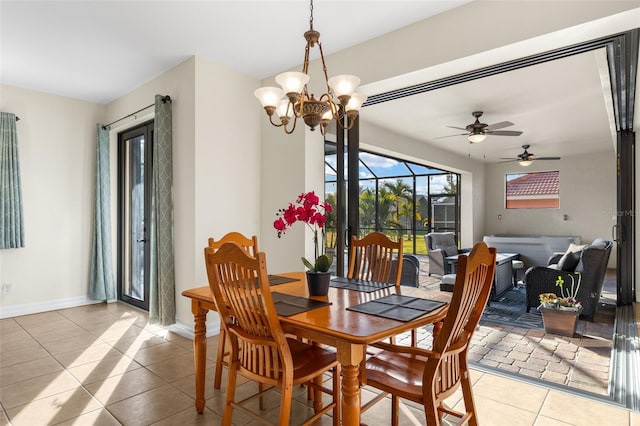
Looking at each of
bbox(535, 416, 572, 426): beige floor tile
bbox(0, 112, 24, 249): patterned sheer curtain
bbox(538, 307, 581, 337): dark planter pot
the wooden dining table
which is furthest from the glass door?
bbox(538, 307, 581, 337): dark planter pot

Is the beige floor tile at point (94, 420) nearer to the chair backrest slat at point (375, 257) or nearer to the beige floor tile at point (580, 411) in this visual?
the chair backrest slat at point (375, 257)

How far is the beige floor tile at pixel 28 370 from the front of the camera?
266 centimetres

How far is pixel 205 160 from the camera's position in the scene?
364cm

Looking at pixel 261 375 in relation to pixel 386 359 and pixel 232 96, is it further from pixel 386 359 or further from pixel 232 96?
pixel 232 96

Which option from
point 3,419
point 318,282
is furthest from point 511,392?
point 3,419

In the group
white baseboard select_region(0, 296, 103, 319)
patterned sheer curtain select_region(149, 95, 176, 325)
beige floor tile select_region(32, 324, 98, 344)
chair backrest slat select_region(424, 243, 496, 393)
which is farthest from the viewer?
white baseboard select_region(0, 296, 103, 319)

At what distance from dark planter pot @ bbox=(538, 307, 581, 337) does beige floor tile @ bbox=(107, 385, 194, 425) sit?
3.38 m

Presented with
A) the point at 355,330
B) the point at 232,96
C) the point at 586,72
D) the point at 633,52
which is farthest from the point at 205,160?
the point at 586,72

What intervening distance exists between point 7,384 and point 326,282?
2396 millimetres

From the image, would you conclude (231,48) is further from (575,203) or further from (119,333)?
(575,203)

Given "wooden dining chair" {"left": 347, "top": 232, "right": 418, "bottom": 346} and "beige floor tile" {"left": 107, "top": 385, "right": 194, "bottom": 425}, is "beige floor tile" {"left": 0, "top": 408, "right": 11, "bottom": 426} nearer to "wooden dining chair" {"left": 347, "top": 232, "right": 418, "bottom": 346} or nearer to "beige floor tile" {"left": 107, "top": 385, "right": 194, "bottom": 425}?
"beige floor tile" {"left": 107, "top": 385, "right": 194, "bottom": 425}

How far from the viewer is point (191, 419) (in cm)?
213

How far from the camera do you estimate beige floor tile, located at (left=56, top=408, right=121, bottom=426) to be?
2.09 m

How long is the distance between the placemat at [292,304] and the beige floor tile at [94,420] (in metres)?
1.16
